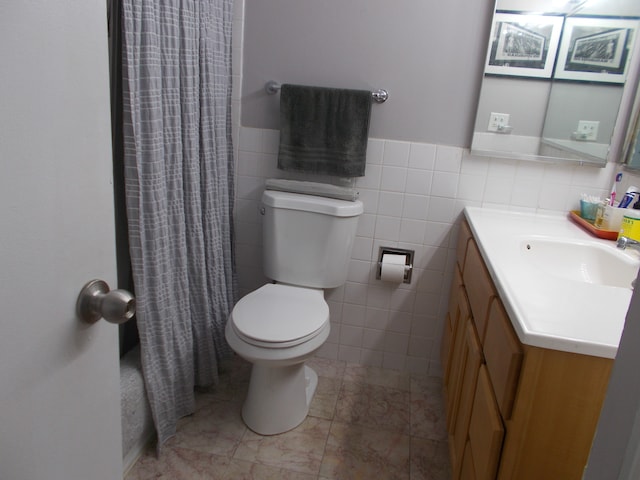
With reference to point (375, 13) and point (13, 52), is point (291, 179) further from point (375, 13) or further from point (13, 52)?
point (13, 52)

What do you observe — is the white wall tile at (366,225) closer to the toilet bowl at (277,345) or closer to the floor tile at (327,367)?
the toilet bowl at (277,345)

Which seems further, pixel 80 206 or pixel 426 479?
pixel 426 479

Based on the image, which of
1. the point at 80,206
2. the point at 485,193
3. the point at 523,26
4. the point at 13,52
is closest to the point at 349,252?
the point at 485,193

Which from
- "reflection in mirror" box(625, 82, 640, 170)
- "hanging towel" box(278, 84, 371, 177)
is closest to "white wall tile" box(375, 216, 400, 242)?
"hanging towel" box(278, 84, 371, 177)

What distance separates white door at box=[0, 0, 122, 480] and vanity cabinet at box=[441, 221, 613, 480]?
2.50ft

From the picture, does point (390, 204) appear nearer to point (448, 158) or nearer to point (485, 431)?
point (448, 158)

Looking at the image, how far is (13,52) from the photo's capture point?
481 millimetres

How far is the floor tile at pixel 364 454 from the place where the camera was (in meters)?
1.66

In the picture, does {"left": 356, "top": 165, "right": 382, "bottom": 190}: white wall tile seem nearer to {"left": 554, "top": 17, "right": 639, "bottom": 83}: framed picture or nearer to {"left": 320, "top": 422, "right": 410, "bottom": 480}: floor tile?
{"left": 554, "top": 17, "right": 639, "bottom": 83}: framed picture

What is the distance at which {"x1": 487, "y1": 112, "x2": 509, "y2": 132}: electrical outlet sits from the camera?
1.96 m

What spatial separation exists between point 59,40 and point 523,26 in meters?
1.84

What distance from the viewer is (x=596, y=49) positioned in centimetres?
187

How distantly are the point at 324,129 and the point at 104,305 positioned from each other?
155cm

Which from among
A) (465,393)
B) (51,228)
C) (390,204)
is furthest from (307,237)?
(51,228)
